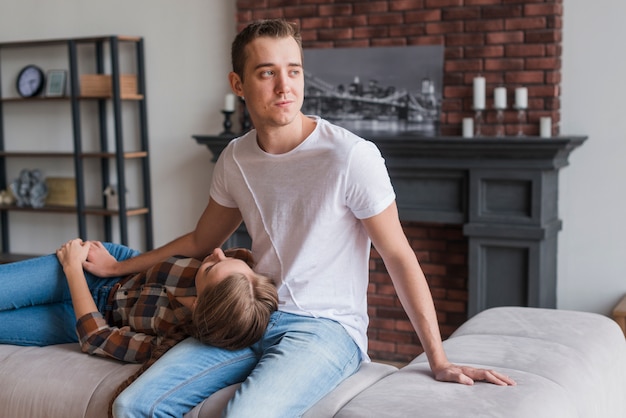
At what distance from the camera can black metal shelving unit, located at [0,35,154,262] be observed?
5.16 meters

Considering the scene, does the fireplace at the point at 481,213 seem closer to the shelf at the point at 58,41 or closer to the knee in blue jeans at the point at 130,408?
the shelf at the point at 58,41

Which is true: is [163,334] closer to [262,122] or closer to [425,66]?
[262,122]

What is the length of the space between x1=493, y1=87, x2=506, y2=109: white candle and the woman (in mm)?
2058

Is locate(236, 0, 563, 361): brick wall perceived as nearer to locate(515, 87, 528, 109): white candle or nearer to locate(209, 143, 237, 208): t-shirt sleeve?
locate(515, 87, 528, 109): white candle

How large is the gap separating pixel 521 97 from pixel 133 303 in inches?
91.8

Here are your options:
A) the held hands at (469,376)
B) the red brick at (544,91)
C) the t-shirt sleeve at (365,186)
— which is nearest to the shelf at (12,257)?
the red brick at (544,91)

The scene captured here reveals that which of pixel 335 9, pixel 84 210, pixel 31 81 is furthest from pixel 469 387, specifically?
pixel 31 81

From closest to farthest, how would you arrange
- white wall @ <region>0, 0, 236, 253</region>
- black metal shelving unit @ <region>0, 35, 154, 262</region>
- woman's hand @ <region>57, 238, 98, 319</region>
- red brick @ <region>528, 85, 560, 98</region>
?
woman's hand @ <region>57, 238, 98, 319</region> < red brick @ <region>528, 85, 560, 98</region> < white wall @ <region>0, 0, 236, 253</region> < black metal shelving unit @ <region>0, 35, 154, 262</region>

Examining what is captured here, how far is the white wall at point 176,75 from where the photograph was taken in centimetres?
504

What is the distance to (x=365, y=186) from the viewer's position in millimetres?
2092

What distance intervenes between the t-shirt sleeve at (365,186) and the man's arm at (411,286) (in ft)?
0.08

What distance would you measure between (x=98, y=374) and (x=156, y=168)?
3.15 meters

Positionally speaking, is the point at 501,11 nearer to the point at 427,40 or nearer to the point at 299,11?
the point at 427,40

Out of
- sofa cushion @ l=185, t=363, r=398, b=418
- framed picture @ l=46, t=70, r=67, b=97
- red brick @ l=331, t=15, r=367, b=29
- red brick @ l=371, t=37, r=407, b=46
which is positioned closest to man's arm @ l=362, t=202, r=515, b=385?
sofa cushion @ l=185, t=363, r=398, b=418
